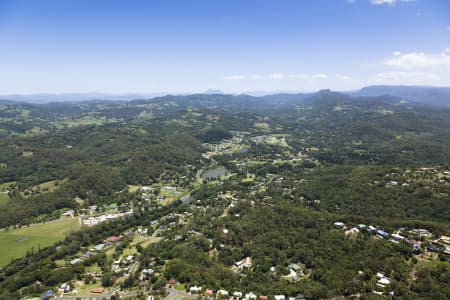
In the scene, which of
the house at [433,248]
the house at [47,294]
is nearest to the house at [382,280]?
the house at [433,248]

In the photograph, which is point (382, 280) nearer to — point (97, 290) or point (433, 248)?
point (433, 248)

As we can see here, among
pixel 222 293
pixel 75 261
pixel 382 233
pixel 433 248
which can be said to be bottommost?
pixel 75 261

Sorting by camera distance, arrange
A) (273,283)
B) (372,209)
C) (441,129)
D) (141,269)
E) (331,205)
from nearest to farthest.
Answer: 1. (273,283)
2. (141,269)
3. (372,209)
4. (331,205)
5. (441,129)

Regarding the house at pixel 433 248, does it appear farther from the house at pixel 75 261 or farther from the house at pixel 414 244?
the house at pixel 75 261

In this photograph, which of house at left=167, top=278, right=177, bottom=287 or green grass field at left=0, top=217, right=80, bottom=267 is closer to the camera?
house at left=167, top=278, right=177, bottom=287

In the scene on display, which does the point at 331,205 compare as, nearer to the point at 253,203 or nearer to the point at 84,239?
the point at 253,203

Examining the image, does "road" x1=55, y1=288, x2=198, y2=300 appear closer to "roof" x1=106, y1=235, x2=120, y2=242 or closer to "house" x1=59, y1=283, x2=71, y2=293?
"house" x1=59, y1=283, x2=71, y2=293

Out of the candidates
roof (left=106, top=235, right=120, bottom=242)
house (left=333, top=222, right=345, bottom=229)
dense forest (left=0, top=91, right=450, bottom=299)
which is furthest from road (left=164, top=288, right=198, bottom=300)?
house (left=333, top=222, right=345, bottom=229)

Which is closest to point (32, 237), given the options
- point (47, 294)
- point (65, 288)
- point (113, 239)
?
point (113, 239)

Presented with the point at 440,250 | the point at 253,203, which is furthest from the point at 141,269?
the point at 440,250
